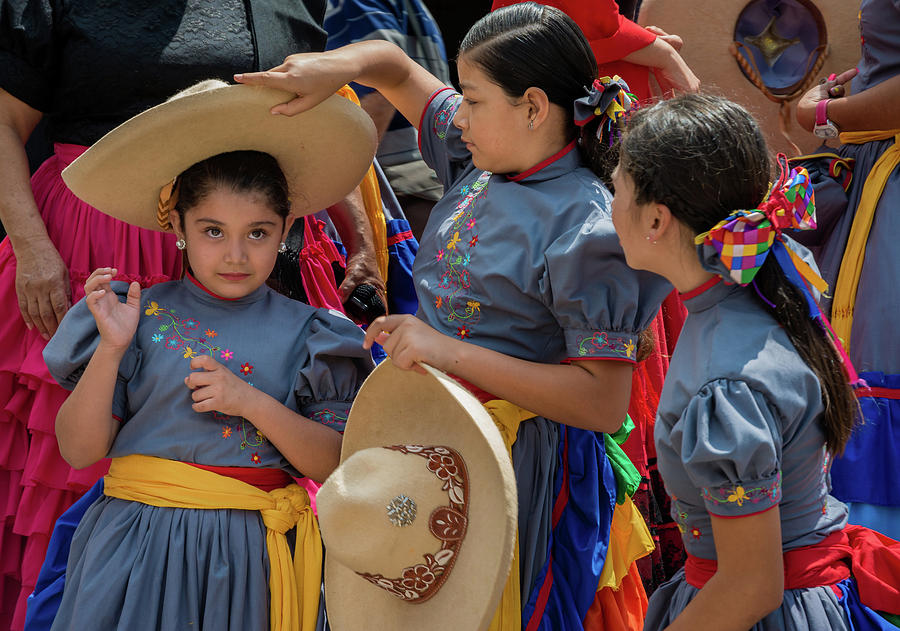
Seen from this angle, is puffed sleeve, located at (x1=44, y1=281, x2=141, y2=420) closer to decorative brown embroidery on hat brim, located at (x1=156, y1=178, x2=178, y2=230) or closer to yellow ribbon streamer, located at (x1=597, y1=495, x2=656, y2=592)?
decorative brown embroidery on hat brim, located at (x1=156, y1=178, x2=178, y2=230)

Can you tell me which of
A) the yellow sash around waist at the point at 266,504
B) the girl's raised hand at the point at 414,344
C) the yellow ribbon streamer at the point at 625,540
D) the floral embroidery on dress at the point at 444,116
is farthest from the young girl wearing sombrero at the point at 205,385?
the yellow ribbon streamer at the point at 625,540

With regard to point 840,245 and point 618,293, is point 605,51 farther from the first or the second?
point 618,293

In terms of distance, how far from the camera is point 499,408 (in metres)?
2.15

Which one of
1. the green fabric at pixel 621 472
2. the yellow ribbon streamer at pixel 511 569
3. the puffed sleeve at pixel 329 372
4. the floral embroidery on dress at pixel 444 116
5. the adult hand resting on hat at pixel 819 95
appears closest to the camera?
the yellow ribbon streamer at pixel 511 569

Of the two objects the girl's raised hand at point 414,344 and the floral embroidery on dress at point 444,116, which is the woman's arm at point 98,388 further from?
the floral embroidery on dress at point 444,116

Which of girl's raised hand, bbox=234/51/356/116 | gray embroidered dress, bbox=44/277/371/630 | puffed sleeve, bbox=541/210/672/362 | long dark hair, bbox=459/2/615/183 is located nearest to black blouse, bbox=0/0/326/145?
girl's raised hand, bbox=234/51/356/116

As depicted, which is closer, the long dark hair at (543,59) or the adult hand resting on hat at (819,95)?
the long dark hair at (543,59)

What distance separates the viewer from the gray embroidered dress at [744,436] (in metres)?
1.63

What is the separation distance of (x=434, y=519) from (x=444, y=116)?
1.17 metres

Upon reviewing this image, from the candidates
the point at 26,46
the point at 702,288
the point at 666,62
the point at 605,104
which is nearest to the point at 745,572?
the point at 702,288

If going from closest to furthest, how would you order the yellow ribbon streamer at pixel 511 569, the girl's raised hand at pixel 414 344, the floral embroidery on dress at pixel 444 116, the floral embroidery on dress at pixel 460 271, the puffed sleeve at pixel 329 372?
the girl's raised hand at pixel 414 344 < the yellow ribbon streamer at pixel 511 569 < the floral embroidery on dress at pixel 460 271 < the puffed sleeve at pixel 329 372 < the floral embroidery on dress at pixel 444 116

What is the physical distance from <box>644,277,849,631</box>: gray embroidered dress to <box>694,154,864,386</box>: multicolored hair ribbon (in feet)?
0.30

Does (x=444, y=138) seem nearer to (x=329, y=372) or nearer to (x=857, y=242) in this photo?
(x=329, y=372)

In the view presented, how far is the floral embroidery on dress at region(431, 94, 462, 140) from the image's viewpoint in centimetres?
254
